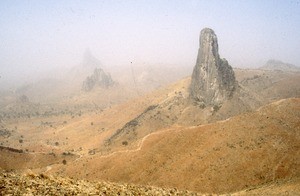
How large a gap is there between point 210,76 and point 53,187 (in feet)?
196

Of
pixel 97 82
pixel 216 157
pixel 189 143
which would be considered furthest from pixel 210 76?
pixel 97 82

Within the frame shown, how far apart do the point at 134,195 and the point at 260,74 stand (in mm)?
101026

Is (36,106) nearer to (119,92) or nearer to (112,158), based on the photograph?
(119,92)

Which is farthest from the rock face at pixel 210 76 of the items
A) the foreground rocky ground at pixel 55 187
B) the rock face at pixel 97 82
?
the rock face at pixel 97 82

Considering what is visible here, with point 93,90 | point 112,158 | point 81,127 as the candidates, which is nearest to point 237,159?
point 112,158

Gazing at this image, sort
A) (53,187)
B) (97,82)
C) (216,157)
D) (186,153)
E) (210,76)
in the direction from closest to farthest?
(53,187) < (216,157) < (186,153) < (210,76) < (97,82)

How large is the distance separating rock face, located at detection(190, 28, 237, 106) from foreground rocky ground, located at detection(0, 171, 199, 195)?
53561 mm

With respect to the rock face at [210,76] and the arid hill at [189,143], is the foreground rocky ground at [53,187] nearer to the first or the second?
the arid hill at [189,143]

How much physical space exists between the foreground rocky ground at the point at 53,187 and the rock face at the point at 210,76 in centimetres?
5356

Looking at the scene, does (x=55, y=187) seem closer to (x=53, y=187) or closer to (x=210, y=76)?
(x=53, y=187)

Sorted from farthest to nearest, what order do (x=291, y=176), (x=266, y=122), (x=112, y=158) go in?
1. (x=112, y=158)
2. (x=266, y=122)
3. (x=291, y=176)

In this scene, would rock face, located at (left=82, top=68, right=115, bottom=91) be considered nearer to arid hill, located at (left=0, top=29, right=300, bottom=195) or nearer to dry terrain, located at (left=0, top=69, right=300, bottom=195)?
arid hill, located at (left=0, top=29, right=300, bottom=195)

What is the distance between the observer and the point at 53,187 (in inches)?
600

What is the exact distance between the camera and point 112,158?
46.6 meters
